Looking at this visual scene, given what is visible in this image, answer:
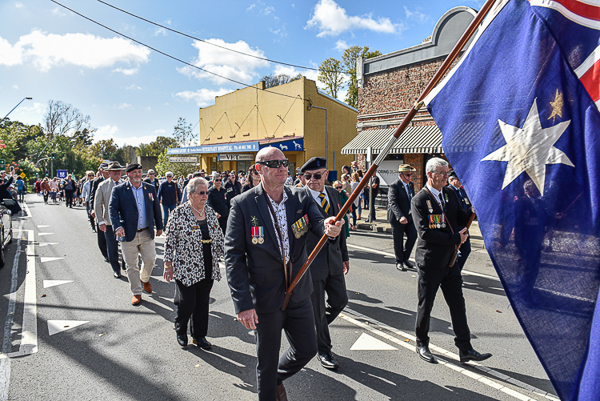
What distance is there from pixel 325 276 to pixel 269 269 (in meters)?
1.19

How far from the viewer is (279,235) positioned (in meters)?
2.75

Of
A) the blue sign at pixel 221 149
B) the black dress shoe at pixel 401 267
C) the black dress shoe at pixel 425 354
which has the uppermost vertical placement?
the blue sign at pixel 221 149

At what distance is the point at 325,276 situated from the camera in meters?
3.76

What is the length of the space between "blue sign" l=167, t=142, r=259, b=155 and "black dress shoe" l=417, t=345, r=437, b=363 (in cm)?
2194

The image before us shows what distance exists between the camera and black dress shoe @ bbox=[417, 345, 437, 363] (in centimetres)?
376

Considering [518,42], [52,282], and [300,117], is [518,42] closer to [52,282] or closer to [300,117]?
[52,282]

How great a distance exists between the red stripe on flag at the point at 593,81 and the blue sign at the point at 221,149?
23.5 meters

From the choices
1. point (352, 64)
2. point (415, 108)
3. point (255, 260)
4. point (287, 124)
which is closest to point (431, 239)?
point (415, 108)

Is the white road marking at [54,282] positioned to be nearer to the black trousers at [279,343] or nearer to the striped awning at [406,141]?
the black trousers at [279,343]

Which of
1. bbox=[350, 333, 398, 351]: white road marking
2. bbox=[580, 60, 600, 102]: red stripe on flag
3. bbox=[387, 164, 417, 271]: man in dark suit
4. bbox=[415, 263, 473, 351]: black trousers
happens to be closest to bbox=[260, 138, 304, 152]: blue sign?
bbox=[387, 164, 417, 271]: man in dark suit

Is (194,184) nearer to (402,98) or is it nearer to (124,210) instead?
(124,210)

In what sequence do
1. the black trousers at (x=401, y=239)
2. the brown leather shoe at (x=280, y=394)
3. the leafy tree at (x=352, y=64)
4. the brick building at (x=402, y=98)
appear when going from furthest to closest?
the leafy tree at (x=352, y=64) → the brick building at (x=402, y=98) → the black trousers at (x=401, y=239) → the brown leather shoe at (x=280, y=394)

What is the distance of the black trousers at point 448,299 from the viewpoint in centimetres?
370

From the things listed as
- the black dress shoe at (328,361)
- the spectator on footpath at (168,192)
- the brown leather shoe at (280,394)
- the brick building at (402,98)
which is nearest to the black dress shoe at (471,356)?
the black dress shoe at (328,361)
